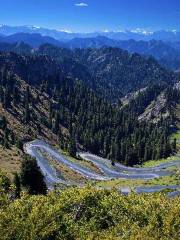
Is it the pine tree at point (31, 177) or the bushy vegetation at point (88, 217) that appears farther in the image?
the pine tree at point (31, 177)

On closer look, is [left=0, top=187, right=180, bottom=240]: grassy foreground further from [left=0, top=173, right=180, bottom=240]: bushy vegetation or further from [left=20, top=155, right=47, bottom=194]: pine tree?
[left=20, top=155, right=47, bottom=194]: pine tree

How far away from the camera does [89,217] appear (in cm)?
6694

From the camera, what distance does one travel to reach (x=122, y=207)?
6644cm

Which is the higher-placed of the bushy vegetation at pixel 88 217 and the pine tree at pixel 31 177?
the bushy vegetation at pixel 88 217

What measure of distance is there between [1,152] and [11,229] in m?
118

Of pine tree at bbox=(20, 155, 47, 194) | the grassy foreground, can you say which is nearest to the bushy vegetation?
the grassy foreground

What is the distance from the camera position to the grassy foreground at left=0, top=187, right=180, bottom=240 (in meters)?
52.8

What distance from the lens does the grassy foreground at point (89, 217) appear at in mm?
52844

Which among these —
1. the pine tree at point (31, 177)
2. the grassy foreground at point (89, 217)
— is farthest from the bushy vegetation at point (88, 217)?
A: the pine tree at point (31, 177)

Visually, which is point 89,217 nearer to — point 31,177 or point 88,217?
point 88,217

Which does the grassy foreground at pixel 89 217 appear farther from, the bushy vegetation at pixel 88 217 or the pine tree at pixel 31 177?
the pine tree at pixel 31 177

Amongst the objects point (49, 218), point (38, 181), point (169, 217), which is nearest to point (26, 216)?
point (49, 218)

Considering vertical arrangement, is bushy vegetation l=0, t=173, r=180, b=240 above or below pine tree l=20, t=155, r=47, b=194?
above

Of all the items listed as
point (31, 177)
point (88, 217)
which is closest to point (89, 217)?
point (88, 217)
